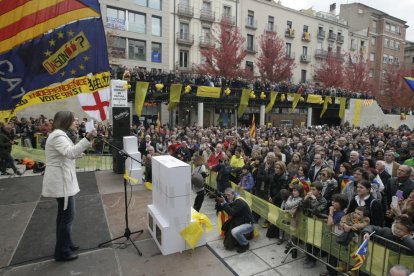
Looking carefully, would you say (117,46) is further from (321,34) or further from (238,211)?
(321,34)

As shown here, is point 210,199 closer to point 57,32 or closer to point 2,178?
point 57,32

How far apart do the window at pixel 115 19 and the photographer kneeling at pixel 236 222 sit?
82.2 feet

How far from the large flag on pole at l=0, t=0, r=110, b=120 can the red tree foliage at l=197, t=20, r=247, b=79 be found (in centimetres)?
2369

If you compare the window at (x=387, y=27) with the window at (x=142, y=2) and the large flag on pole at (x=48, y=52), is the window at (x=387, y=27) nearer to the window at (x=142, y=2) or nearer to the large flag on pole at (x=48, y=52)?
the window at (x=142, y=2)

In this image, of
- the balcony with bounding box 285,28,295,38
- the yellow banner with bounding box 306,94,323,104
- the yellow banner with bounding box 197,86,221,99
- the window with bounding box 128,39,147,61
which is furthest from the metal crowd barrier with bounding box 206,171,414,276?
the balcony with bounding box 285,28,295,38

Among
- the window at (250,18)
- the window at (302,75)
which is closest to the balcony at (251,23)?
the window at (250,18)

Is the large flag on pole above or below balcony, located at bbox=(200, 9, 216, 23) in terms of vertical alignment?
below

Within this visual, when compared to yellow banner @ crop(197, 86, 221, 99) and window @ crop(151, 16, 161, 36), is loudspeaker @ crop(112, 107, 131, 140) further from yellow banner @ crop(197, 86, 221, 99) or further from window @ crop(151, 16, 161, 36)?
window @ crop(151, 16, 161, 36)

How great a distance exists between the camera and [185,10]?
28.9 m

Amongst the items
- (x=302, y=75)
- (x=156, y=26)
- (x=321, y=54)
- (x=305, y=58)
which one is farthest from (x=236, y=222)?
(x=321, y=54)

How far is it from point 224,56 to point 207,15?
6.09 m

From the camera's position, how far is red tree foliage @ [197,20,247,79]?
27734mm

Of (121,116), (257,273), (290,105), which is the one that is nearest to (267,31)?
(290,105)

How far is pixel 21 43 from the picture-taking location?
3.68 metres
